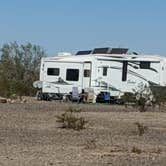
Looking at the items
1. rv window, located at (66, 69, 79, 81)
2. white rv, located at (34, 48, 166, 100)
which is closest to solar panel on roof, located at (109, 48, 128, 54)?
white rv, located at (34, 48, 166, 100)

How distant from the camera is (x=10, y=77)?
60.4m

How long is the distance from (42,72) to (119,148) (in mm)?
27732

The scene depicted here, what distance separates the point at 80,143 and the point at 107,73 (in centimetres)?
2582

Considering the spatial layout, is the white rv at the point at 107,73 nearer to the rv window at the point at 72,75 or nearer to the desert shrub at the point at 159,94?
the rv window at the point at 72,75

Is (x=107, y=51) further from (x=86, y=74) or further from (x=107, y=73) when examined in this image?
(x=86, y=74)

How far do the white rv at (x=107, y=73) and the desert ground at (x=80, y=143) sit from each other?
17743 millimetres

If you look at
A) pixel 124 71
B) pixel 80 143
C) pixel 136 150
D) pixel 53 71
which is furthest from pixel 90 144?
pixel 53 71

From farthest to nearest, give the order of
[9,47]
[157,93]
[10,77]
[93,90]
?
1. [9,47]
2. [10,77]
3. [93,90]
4. [157,93]

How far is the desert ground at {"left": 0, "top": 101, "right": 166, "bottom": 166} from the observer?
1241cm

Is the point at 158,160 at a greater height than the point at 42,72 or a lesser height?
lesser

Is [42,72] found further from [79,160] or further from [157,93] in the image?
[79,160]

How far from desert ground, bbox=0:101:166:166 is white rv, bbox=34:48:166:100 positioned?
17.7m

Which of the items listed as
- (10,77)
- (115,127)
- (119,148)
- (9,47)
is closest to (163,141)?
(119,148)

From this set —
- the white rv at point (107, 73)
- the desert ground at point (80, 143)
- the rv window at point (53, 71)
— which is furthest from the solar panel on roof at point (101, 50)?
the desert ground at point (80, 143)
